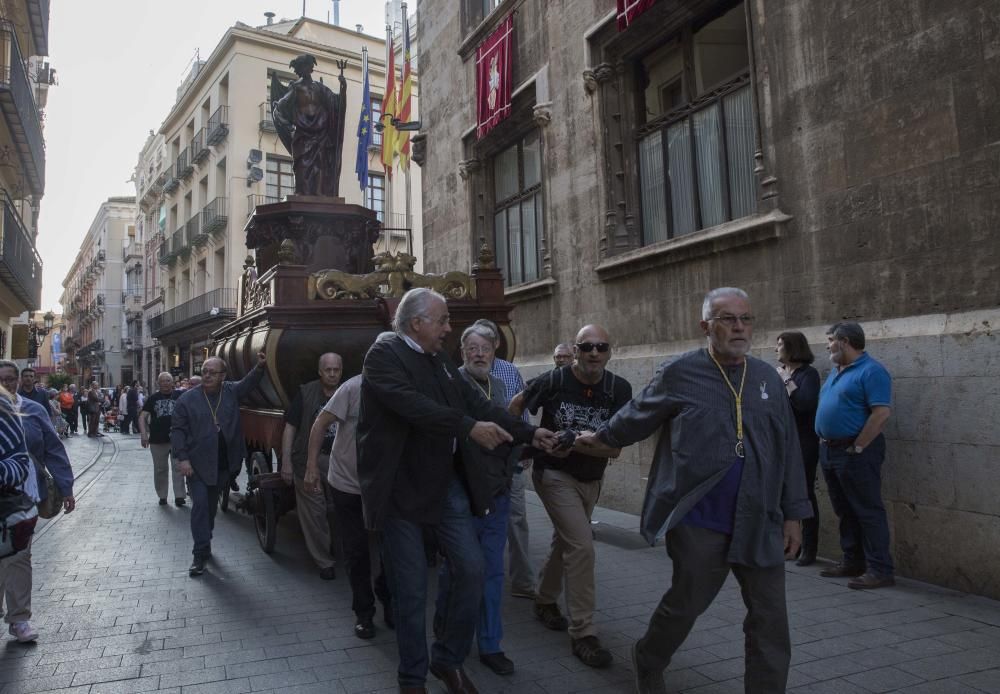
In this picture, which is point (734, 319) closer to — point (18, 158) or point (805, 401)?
point (805, 401)

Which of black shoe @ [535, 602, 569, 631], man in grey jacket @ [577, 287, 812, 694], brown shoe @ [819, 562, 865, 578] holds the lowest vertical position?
brown shoe @ [819, 562, 865, 578]

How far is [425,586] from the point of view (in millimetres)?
3436

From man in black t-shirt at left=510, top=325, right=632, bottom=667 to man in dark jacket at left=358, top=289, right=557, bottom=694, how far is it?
2.95 feet

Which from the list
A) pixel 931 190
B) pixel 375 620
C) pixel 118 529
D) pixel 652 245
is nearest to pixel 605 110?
pixel 652 245

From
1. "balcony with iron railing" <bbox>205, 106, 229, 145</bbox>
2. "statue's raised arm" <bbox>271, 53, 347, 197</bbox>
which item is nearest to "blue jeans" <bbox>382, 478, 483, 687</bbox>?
"statue's raised arm" <bbox>271, 53, 347, 197</bbox>

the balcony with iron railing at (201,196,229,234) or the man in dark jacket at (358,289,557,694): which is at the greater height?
the balcony with iron railing at (201,196,229,234)

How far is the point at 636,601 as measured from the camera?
5141mm

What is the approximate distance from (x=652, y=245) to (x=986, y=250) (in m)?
3.77

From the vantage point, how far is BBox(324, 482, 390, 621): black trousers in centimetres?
454

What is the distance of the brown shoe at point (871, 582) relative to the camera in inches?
207

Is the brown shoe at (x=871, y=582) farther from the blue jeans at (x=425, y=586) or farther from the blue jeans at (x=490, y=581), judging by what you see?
the blue jeans at (x=425, y=586)

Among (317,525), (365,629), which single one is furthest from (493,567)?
(317,525)

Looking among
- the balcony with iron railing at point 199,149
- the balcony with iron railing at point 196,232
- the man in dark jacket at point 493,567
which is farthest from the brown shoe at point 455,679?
the balcony with iron railing at point 199,149

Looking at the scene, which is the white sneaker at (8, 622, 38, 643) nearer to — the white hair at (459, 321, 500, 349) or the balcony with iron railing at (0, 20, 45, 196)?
the white hair at (459, 321, 500, 349)
